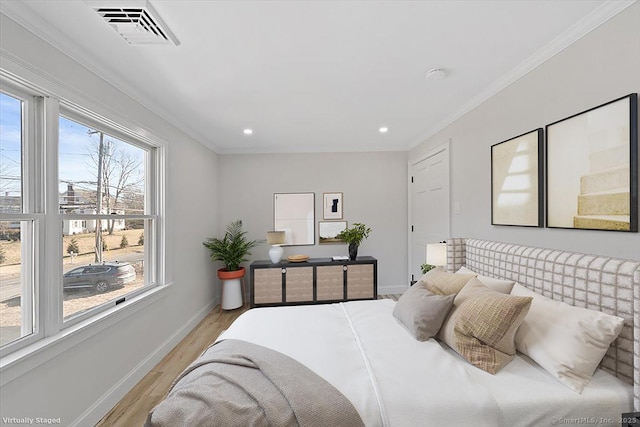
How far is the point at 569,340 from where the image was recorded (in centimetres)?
127

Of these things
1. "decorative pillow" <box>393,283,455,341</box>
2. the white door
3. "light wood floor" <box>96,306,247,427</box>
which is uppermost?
the white door

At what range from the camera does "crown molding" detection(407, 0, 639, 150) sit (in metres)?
1.39

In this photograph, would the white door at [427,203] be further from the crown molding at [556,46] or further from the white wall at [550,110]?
the crown molding at [556,46]

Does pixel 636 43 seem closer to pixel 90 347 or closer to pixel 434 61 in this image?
pixel 434 61

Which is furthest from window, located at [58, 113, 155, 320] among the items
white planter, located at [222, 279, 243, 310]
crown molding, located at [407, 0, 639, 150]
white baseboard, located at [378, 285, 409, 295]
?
white baseboard, located at [378, 285, 409, 295]

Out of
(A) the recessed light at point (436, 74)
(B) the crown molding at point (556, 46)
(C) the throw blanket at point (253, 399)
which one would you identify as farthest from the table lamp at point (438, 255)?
(C) the throw blanket at point (253, 399)

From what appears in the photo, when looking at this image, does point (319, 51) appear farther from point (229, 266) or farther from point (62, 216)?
point (229, 266)

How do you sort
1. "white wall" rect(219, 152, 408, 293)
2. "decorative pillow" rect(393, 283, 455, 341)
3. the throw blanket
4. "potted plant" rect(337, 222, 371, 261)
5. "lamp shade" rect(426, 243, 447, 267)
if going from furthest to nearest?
"white wall" rect(219, 152, 408, 293)
"potted plant" rect(337, 222, 371, 261)
"lamp shade" rect(426, 243, 447, 267)
"decorative pillow" rect(393, 283, 455, 341)
the throw blanket

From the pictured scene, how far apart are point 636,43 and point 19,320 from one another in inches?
143

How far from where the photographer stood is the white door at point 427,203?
319cm

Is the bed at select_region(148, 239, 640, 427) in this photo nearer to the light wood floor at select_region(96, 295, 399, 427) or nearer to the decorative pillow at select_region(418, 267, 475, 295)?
the decorative pillow at select_region(418, 267, 475, 295)

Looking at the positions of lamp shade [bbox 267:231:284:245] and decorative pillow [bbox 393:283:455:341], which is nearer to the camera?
decorative pillow [bbox 393:283:455:341]

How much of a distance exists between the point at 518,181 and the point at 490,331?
1.29 m

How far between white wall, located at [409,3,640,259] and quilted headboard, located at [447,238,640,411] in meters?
0.12
